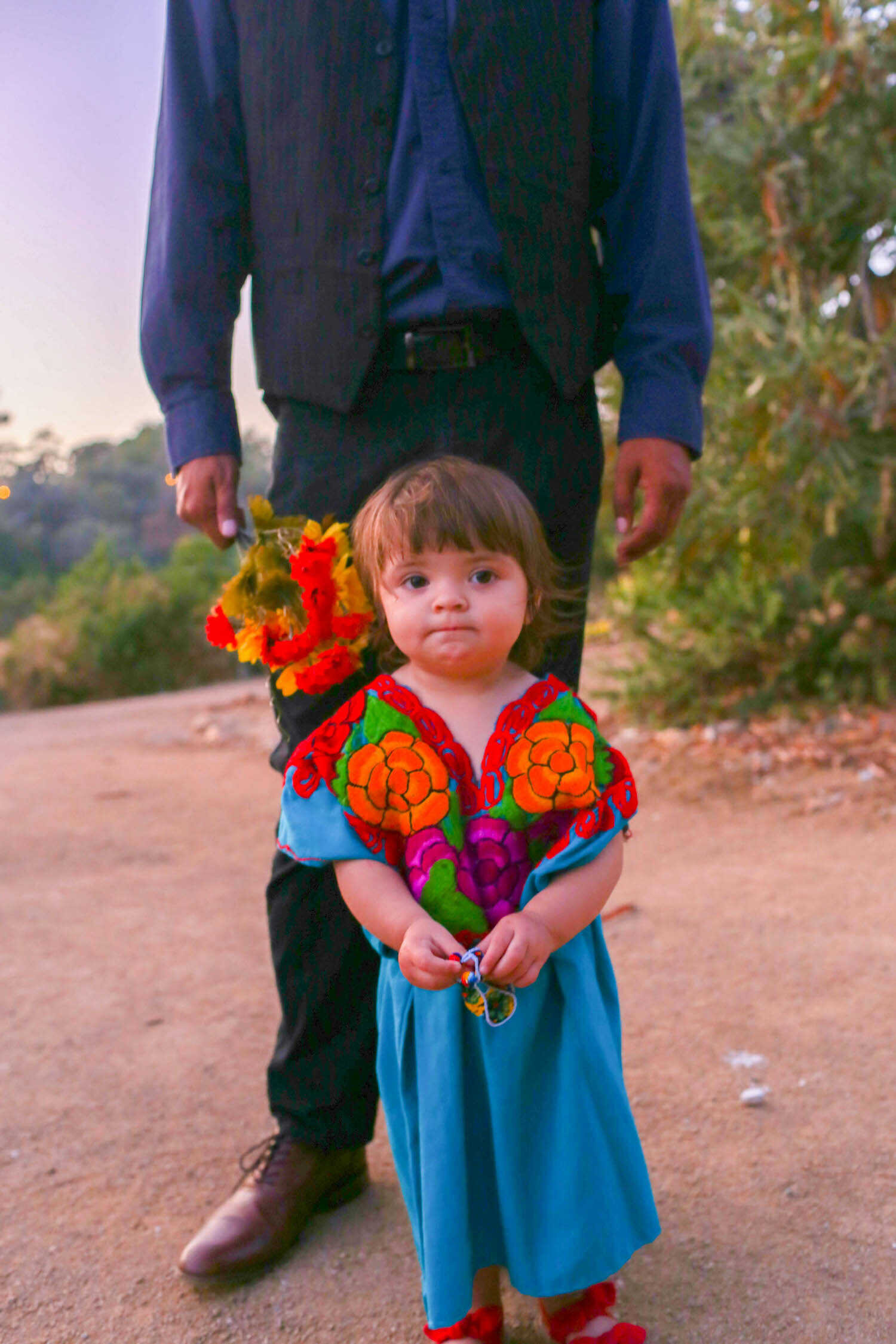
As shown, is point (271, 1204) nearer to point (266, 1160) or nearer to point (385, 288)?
point (266, 1160)

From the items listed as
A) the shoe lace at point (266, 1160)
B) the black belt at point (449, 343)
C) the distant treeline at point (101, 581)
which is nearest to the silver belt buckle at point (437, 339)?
the black belt at point (449, 343)

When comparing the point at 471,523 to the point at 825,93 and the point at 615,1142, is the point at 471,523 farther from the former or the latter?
the point at 825,93

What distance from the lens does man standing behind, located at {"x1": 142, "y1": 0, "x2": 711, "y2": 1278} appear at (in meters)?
1.62

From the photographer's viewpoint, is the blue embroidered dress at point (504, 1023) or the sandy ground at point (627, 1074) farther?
the sandy ground at point (627, 1074)

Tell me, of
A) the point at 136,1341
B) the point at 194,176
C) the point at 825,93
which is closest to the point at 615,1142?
the point at 136,1341

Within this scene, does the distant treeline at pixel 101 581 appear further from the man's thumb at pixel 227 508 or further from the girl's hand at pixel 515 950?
the girl's hand at pixel 515 950

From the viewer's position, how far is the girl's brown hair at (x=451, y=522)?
1386 mm

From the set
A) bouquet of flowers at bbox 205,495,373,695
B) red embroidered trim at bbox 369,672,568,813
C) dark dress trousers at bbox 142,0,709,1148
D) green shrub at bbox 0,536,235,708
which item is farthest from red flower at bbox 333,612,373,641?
green shrub at bbox 0,536,235,708

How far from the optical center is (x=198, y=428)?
1773mm

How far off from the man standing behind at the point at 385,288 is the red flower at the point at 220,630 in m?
0.27

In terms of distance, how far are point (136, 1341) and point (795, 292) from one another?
4030mm

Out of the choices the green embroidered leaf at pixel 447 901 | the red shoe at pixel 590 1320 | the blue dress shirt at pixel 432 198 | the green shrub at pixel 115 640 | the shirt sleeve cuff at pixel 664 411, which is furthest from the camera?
the green shrub at pixel 115 640

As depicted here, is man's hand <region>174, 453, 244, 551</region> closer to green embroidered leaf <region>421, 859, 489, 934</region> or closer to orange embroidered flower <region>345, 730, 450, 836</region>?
orange embroidered flower <region>345, 730, 450, 836</region>

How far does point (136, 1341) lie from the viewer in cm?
157
